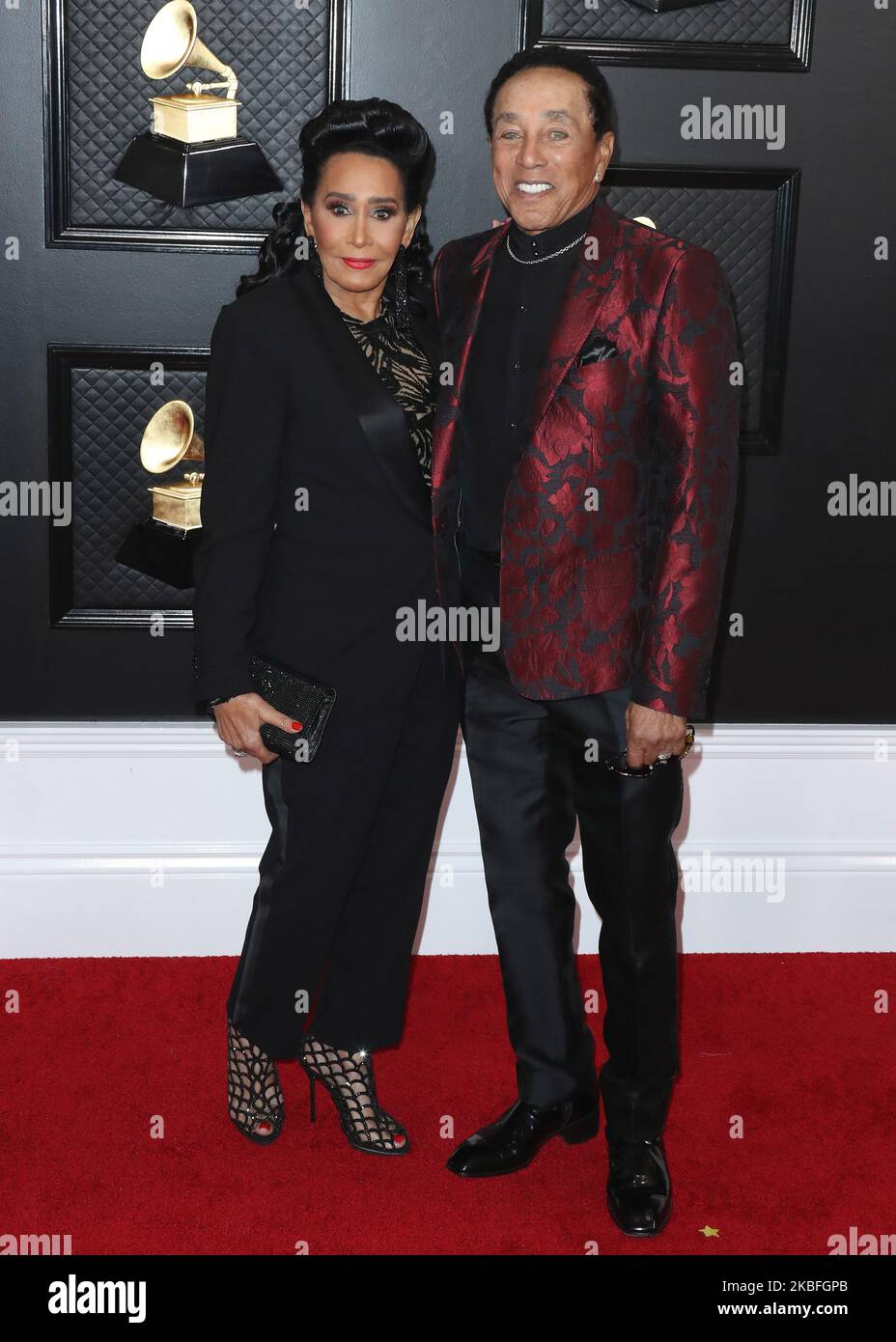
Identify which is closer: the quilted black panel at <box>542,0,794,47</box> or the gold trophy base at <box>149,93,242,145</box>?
the gold trophy base at <box>149,93,242,145</box>

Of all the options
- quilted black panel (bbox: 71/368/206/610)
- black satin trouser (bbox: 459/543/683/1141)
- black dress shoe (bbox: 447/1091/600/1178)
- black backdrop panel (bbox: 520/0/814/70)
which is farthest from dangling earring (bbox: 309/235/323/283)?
black dress shoe (bbox: 447/1091/600/1178)

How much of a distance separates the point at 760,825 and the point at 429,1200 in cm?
138

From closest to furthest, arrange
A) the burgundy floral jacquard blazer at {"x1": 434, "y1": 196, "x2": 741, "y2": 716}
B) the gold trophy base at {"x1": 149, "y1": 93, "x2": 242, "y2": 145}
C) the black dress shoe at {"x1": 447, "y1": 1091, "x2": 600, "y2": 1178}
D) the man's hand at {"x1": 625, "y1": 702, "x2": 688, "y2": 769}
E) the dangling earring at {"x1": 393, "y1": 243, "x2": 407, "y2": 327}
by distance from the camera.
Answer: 1. the burgundy floral jacquard blazer at {"x1": 434, "y1": 196, "x2": 741, "y2": 716}
2. the man's hand at {"x1": 625, "y1": 702, "x2": 688, "y2": 769}
3. the dangling earring at {"x1": 393, "y1": 243, "x2": 407, "y2": 327}
4. the black dress shoe at {"x1": 447, "y1": 1091, "x2": 600, "y2": 1178}
5. the gold trophy base at {"x1": 149, "y1": 93, "x2": 242, "y2": 145}

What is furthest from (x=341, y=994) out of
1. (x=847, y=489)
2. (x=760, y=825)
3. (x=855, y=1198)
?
(x=847, y=489)

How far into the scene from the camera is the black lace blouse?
7.69ft

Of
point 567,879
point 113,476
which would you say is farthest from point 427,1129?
point 113,476

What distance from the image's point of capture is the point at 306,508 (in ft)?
7.73

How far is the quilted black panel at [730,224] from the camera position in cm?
312

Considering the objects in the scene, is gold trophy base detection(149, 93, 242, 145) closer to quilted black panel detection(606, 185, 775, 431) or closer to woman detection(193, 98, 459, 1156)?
woman detection(193, 98, 459, 1156)

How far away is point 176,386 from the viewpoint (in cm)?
316

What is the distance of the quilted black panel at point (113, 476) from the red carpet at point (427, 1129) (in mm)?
891

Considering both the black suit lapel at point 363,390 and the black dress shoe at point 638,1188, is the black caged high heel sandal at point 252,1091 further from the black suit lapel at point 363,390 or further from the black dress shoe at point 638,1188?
the black suit lapel at point 363,390

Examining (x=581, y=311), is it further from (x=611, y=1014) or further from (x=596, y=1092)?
(x=596, y=1092)

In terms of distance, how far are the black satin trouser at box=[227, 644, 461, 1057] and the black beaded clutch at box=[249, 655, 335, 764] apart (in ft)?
0.23
